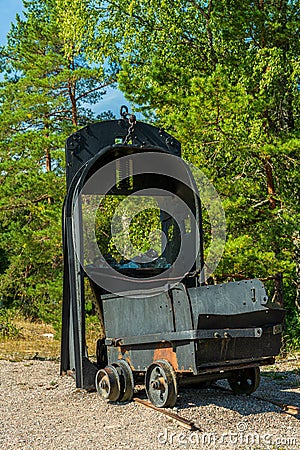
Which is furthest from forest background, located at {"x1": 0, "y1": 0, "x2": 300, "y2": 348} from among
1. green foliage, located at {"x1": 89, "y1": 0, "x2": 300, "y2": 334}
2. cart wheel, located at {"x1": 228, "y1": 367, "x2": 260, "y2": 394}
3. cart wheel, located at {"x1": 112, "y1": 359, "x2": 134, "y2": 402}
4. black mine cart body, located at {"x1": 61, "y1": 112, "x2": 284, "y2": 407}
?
cart wheel, located at {"x1": 112, "y1": 359, "x2": 134, "y2": 402}

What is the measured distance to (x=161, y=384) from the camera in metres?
6.35

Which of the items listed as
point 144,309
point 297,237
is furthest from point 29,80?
point 144,309

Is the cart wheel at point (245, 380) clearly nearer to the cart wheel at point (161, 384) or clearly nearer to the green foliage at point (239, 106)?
the cart wheel at point (161, 384)

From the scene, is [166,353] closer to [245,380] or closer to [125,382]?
[125,382]

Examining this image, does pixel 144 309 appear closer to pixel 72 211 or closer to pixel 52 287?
pixel 72 211

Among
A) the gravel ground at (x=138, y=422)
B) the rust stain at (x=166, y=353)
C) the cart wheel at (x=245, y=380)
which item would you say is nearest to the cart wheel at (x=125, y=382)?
the gravel ground at (x=138, y=422)

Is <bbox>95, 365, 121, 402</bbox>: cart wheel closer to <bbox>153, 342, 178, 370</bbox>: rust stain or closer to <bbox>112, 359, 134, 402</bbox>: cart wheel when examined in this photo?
<bbox>112, 359, 134, 402</bbox>: cart wheel

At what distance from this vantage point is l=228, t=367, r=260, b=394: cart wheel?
23.1 ft

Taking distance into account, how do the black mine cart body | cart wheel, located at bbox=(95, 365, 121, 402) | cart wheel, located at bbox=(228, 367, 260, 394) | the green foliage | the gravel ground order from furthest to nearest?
the green foliage
cart wheel, located at bbox=(228, 367, 260, 394)
cart wheel, located at bbox=(95, 365, 121, 402)
the black mine cart body
the gravel ground

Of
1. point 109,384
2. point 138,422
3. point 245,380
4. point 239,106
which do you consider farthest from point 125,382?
point 239,106

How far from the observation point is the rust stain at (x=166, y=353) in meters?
6.23

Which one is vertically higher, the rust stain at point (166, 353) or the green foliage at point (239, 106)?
the green foliage at point (239, 106)

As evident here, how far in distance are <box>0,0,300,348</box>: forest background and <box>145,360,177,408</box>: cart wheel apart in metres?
4.06

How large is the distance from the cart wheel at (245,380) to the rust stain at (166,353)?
113 cm
